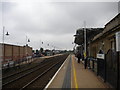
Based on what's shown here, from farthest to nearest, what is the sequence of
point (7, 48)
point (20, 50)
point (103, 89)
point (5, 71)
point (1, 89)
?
point (20, 50) < point (7, 48) < point (5, 71) < point (1, 89) < point (103, 89)

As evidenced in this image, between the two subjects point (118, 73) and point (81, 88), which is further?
point (81, 88)

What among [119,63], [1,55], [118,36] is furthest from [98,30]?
[119,63]

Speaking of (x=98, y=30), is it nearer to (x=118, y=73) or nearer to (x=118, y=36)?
(x=118, y=36)

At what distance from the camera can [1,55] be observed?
24781 mm

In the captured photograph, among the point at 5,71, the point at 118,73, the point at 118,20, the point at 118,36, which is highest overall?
the point at 118,20

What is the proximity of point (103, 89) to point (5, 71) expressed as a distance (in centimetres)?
1622

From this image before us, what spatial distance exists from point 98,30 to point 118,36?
74.0 feet

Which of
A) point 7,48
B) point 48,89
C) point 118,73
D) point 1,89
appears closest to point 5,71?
point 7,48

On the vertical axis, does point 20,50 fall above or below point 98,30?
below

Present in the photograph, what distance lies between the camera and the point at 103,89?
8.95m

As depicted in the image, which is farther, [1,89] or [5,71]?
[5,71]

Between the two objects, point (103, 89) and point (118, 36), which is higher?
point (118, 36)

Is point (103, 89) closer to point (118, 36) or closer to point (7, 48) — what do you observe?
point (118, 36)

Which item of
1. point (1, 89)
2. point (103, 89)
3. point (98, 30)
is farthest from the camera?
point (98, 30)
